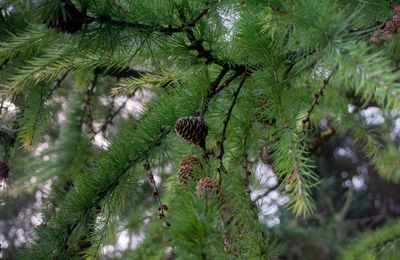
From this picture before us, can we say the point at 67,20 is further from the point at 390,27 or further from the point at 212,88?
the point at 390,27

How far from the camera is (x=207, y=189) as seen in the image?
1.75 feet

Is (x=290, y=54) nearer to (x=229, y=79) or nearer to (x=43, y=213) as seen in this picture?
(x=229, y=79)

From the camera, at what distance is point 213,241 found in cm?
45

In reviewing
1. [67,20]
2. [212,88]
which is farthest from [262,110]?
[67,20]

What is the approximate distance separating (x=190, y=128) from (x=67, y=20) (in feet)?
0.71

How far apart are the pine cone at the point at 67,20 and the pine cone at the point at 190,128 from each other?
0.19 m

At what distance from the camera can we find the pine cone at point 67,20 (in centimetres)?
50

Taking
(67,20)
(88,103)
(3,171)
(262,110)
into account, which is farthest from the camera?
(88,103)

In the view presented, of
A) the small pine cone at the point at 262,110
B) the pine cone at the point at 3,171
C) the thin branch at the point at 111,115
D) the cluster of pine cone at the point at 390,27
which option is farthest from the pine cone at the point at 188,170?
the thin branch at the point at 111,115

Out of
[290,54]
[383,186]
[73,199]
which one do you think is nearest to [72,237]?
[73,199]

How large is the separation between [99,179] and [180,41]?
24cm

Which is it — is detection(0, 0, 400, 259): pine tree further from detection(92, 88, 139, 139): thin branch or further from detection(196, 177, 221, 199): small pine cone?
detection(92, 88, 139, 139): thin branch

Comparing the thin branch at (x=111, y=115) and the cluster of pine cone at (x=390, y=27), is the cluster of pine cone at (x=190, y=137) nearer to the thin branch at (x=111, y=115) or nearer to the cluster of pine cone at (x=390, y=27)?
the cluster of pine cone at (x=390, y=27)

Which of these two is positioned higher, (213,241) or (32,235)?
(213,241)
